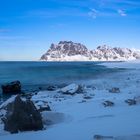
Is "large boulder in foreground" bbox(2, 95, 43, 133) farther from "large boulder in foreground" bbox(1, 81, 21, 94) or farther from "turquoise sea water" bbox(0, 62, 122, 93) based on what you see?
"turquoise sea water" bbox(0, 62, 122, 93)

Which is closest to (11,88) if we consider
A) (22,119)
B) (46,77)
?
(22,119)

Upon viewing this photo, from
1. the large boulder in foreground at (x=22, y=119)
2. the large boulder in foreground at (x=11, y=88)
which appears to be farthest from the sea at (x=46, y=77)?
the large boulder in foreground at (x=22, y=119)

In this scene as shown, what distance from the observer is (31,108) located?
1308 centimetres

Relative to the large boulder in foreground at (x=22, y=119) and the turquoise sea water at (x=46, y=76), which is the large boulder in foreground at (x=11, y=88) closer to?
the turquoise sea water at (x=46, y=76)

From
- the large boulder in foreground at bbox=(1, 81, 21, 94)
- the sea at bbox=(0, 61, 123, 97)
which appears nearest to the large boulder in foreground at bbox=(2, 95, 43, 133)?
the large boulder in foreground at bbox=(1, 81, 21, 94)

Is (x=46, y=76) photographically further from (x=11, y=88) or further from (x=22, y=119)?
(x=22, y=119)

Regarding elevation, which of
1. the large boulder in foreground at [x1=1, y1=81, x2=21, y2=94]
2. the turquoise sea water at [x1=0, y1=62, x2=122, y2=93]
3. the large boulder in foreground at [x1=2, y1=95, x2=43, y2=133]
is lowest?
the turquoise sea water at [x1=0, y1=62, x2=122, y2=93]

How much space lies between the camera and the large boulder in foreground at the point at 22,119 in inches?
486

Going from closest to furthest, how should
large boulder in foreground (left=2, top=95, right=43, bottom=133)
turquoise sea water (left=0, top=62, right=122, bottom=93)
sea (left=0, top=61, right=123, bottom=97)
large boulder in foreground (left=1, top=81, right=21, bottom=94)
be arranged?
large boulder in foreground (left=2, top=95, right=43, bottom=133) → large boulder in foreground (left=1, top=81, right=21, bottom=94) → sea (left=0, top=61, right=123, bottom=97) → turquoise sea water (left=0, top=62, right=122, bottom=93)

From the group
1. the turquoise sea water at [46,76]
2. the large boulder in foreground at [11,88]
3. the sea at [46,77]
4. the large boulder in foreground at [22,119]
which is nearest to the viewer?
the large boulder in foreground at [22,119]

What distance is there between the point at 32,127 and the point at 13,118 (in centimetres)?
83

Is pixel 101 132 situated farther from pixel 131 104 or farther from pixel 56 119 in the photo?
pixel 131 104

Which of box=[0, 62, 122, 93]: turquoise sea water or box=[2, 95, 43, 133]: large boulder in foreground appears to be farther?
box=[0, 62, 122, 93]: turquoise sea water

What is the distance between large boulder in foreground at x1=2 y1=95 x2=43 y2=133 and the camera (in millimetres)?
12334
